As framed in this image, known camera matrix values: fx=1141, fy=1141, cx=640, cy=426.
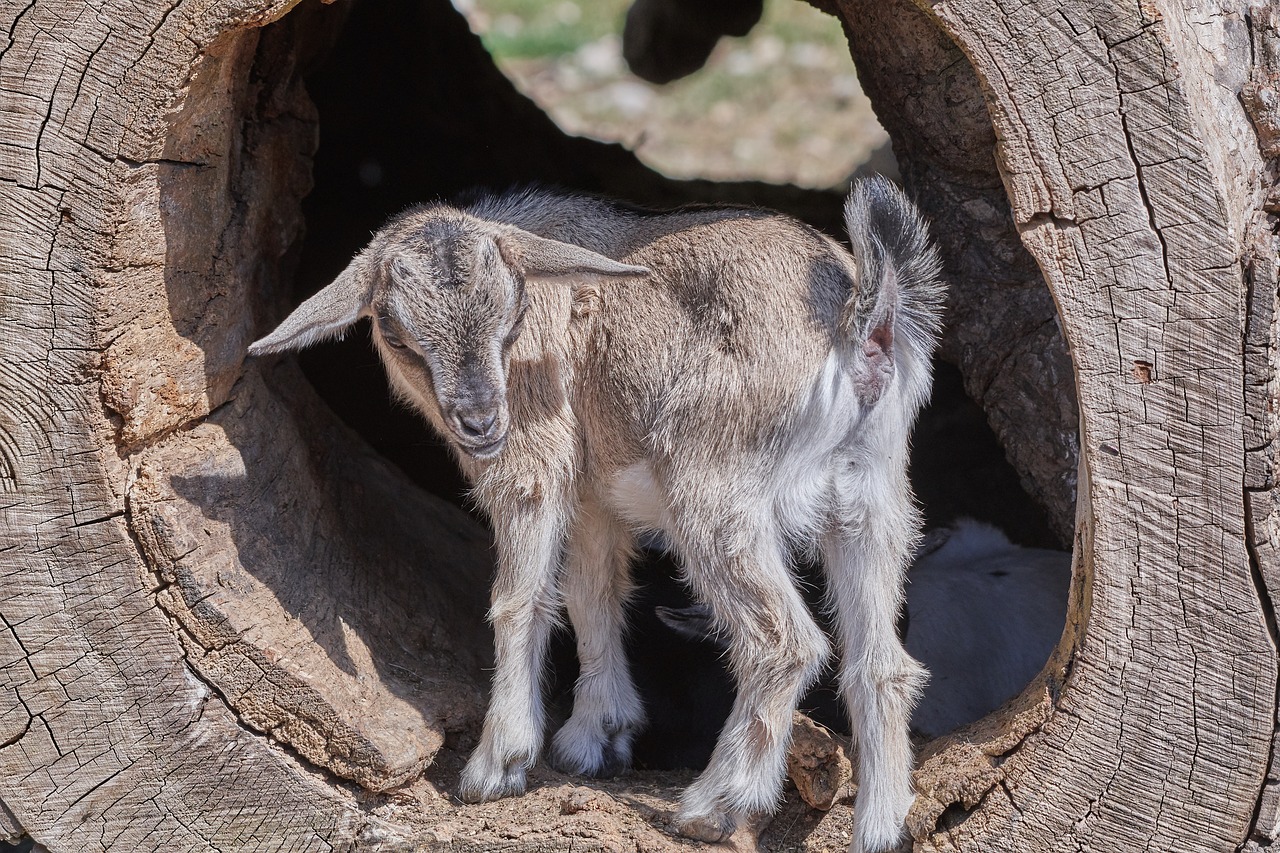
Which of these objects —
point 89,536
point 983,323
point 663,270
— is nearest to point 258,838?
point 89,536

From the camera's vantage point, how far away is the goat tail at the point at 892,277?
2.78m

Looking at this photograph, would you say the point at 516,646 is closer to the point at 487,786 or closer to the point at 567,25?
the point at 487,786

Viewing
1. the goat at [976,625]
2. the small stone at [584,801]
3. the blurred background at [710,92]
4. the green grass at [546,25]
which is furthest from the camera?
the green grass at [546,25]

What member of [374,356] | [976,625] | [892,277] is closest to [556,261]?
[892,277]

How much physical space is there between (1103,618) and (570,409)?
4.72ft

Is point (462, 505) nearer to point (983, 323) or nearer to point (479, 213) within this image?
point (479, 213)

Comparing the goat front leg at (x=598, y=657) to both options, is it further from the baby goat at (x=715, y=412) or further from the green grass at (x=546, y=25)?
the green grass at (x=546, y=25)

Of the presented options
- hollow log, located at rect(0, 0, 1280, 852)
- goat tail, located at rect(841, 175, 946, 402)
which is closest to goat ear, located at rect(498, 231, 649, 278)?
goat tail, located at rect(841, 175, 946, 402)

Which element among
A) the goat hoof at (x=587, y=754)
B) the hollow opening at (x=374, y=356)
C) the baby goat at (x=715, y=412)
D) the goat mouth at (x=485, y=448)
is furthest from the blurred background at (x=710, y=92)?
the goat mouth at (x=485, y=448)

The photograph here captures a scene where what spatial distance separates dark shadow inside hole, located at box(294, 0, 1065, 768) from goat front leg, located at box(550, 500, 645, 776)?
77cm

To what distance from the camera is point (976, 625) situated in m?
4.01

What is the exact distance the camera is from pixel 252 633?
2773 millimetres

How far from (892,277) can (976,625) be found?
170 cm

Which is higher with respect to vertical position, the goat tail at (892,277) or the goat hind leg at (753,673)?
the goat tail at (892,277)
